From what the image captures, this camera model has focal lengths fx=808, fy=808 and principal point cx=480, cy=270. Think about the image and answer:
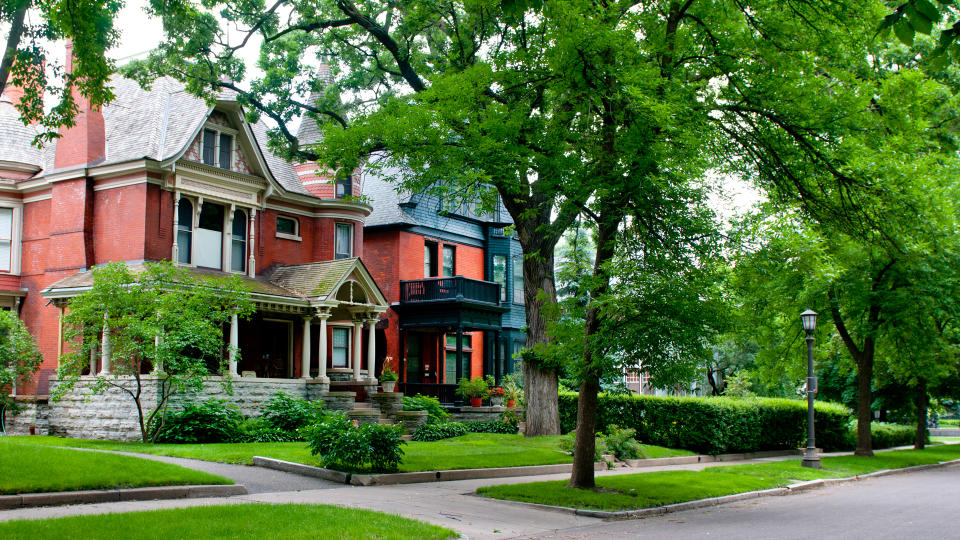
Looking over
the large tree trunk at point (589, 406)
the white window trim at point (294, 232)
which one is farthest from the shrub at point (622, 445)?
the white window trim at point (294, 232)

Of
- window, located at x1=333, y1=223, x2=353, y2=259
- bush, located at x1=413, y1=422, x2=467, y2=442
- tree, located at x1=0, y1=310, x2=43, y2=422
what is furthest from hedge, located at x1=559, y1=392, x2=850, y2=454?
tree, located at x1=0, y1=310, x2=43, y2=422

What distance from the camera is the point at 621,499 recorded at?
43.3ft

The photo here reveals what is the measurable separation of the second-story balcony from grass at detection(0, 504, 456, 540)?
71.2ft

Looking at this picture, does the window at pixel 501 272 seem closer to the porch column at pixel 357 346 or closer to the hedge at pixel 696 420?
the porch column at pixel 357 346

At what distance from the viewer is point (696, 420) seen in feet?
78.5

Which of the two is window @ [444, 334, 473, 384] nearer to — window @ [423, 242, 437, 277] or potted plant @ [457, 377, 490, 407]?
window @ [423, 242, 437, 277]

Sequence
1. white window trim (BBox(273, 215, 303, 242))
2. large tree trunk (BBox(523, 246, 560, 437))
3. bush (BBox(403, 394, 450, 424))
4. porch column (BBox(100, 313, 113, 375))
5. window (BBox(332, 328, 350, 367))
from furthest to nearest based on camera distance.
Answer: window (BBox(332, 328, 350, 367)), white window trim (BBox(273, 215, 303, 242)), bush (BBox(403, 394, 450, 424)), large tree trunk (BBox(523, 246, 560, 437)), porch column (BBox(100, 313, 113, 375))

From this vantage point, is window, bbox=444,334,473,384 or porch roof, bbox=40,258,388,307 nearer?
porch roof, bbox=40,258,388,307

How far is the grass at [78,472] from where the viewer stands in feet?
36.6

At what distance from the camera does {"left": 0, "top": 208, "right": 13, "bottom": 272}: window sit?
2614 centimetres

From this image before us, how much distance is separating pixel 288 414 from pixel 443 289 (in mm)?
11319

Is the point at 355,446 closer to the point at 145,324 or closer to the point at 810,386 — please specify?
the point at 145,324

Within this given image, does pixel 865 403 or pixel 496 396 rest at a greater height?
pixel 865 403

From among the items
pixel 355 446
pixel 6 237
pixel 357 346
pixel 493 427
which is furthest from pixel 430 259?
pixel 355 446
